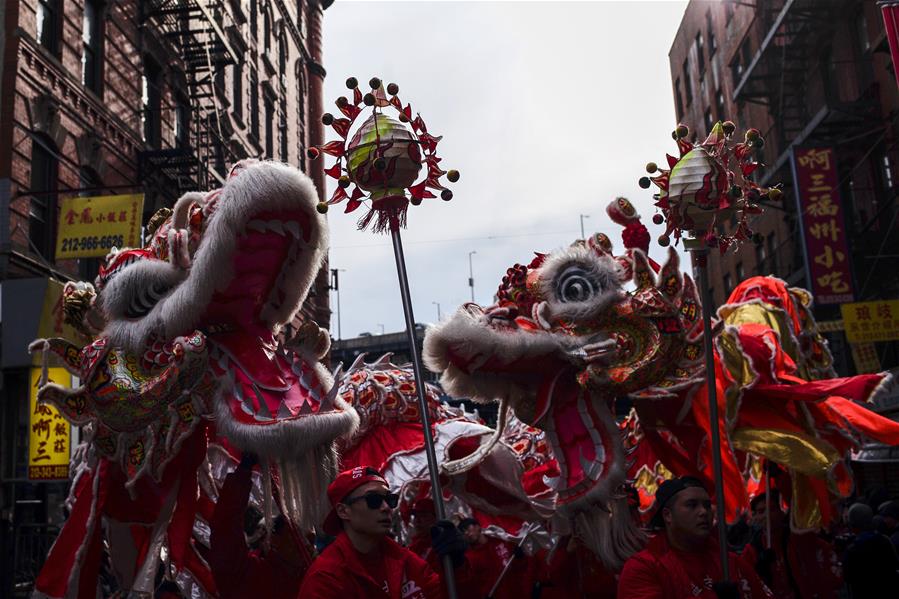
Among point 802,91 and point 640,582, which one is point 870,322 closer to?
point 802,91

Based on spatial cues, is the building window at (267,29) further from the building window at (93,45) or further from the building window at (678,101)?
the building window at (678,101)

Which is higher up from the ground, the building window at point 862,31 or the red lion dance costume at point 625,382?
the building window at point 862,31

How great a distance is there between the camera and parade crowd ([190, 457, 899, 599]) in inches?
150

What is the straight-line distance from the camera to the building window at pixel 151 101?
18328 millimetres

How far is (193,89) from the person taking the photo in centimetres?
1991

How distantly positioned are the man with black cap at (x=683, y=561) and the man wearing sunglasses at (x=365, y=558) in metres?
0.81

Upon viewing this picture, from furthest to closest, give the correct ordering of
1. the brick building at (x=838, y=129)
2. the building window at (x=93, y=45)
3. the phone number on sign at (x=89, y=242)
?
the brick building at (x=838, y=129) → the building window at (x=93, y=45) → the phone number on sign at (x=89, y=242)

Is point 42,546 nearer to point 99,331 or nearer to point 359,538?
point 99,331

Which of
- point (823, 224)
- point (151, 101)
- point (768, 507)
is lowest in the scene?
point (768, 507)

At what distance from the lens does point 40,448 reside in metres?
12.6

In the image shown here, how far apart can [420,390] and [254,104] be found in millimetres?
24373

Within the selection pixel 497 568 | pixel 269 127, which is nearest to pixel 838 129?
pixel 497 568

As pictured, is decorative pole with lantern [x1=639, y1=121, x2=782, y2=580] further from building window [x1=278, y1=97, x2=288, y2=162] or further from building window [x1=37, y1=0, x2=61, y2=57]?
building window [x1=278, y1=97, x2=288, y2=162]

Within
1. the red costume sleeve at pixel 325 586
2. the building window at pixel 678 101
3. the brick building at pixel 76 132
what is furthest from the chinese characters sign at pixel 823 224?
the building window at pixel 678 101
